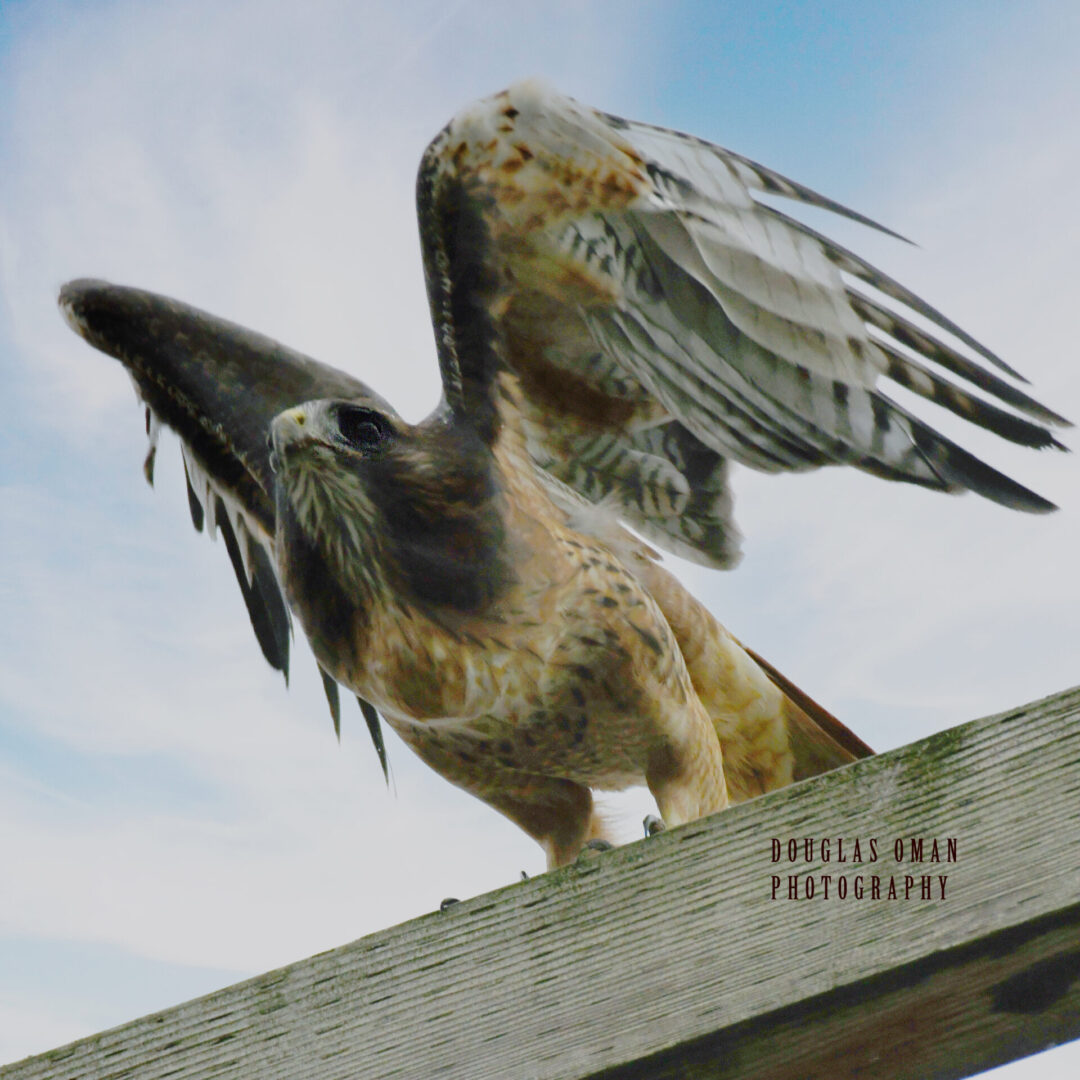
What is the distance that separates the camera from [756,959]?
114 cm

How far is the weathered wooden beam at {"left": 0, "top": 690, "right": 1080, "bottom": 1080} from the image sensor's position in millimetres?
1107

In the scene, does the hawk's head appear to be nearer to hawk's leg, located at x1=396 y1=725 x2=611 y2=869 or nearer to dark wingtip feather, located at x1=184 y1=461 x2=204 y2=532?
hawk's leg, located at x1=396 y1=725 x2=611 y2=869

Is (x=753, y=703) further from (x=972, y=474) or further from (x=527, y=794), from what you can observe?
(x=972, y=474)

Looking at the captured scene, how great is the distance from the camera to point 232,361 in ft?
8.73

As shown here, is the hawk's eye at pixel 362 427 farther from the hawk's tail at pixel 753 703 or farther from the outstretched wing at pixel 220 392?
the hawk's tail at pixel 753 703

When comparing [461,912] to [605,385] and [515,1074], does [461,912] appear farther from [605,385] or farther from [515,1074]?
[605,385]

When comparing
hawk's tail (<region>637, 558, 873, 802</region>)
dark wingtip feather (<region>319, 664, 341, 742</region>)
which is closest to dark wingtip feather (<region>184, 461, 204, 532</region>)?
dark wingtip feather (<region>319, 664, 341, 742</region>)

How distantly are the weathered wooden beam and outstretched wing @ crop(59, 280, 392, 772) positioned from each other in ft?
4.61

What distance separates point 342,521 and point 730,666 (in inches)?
33.3

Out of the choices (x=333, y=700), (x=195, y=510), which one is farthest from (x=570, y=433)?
(x=195, y=510)

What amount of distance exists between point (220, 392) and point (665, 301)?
3.17ft

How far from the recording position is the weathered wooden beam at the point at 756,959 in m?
1.11

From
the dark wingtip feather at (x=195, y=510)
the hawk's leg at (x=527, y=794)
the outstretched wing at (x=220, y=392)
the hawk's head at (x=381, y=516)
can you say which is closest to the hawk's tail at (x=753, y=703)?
the hawk's leg at (x=527, y=794)

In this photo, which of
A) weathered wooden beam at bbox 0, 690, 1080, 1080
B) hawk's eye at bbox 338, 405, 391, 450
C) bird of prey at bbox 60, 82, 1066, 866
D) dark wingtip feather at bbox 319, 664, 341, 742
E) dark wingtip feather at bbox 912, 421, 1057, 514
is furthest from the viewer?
dark wingtip feather at bbox 319, 664, 341, 742
